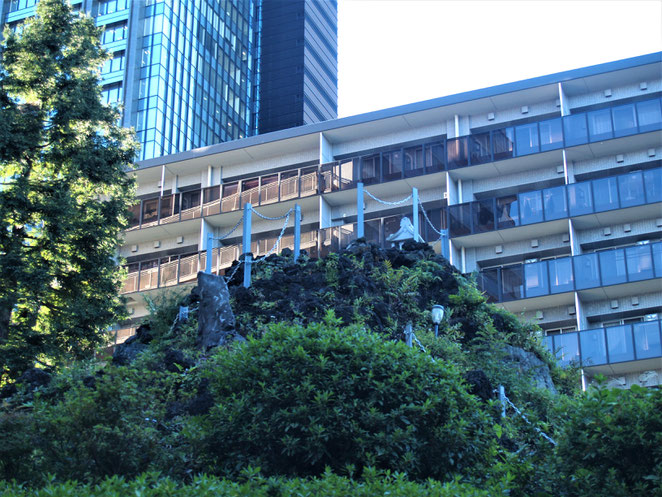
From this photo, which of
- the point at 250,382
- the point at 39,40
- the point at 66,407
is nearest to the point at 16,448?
the point at 66,407

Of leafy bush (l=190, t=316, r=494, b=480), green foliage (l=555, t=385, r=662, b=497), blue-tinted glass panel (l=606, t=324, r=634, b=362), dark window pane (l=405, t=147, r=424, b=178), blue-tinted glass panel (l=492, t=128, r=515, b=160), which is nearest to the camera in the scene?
green foliage (l=555, t=385, r=662, b=497)

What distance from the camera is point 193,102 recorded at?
81688 millimetres

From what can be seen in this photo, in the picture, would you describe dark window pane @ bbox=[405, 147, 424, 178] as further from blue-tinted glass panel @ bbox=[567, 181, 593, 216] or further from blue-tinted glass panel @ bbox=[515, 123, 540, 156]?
blue-tinted glass panel @ bbox=[567, 181, 593, 216]

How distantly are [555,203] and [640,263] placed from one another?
4.54 metres

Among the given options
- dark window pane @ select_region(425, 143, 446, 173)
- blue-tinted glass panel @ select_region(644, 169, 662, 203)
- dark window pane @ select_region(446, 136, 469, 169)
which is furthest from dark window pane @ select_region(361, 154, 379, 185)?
blue-tinted glass panel @ select_region(644, 169, 662, 203)

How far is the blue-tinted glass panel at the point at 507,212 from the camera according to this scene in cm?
4059

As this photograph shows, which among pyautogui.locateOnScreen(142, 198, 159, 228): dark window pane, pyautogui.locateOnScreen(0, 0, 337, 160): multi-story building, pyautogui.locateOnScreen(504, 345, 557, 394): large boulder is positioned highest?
pyautogui.locateOnScreen(0, 0, 337, 160): multi-story building

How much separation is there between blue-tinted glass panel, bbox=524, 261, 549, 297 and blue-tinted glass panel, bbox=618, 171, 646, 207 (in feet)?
13.3

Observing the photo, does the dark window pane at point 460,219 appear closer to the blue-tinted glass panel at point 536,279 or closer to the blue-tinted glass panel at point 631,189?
the blue-tinted glass panel at point 536,279

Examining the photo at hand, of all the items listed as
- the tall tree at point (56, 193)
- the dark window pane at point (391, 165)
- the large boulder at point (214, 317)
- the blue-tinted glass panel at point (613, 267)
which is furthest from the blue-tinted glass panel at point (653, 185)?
the large boulder at point (214, 317)

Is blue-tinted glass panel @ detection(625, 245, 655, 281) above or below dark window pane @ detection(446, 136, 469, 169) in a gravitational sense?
below

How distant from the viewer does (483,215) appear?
41.3m

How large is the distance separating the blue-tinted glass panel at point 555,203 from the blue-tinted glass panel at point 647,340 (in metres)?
6.20

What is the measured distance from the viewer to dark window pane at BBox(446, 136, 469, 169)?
141 feet
